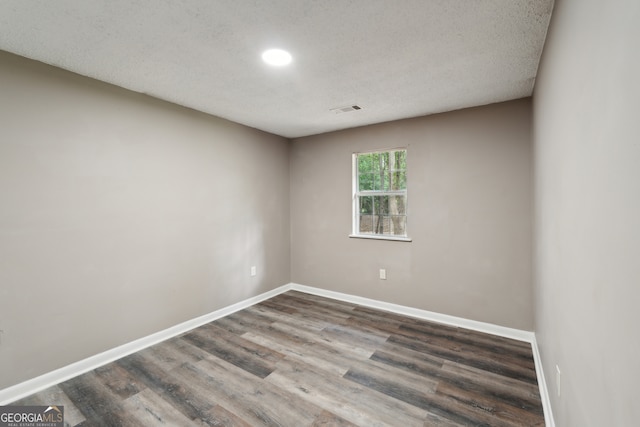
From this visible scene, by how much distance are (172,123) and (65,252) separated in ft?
4.79

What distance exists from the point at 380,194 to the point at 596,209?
110 inches

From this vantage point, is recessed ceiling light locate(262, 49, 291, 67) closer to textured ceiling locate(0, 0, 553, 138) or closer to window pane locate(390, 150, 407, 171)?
textured ceiling locate(0, 0, 553, 138)

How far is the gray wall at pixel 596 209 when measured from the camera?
61 centimetres

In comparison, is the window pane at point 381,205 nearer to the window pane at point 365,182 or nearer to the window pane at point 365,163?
the window pane at point 365,182

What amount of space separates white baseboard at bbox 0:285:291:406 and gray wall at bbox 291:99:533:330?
171 centimetres

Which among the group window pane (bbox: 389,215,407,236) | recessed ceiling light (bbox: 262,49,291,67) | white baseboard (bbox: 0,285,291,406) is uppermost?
recessed ceiling light (bbox: 262,49,291,67)

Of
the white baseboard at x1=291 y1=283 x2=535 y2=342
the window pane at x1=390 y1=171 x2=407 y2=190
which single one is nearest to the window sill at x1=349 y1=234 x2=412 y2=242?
the window pane at x1=390 y1=171 x2=407 y2=190

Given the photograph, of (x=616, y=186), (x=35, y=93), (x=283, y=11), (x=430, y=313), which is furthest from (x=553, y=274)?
(x=35, y=93)

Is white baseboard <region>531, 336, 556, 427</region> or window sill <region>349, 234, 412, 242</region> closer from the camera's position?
white baseboard <region>531, 336, 556, 427</region>

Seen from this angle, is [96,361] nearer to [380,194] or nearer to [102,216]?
[102,216]

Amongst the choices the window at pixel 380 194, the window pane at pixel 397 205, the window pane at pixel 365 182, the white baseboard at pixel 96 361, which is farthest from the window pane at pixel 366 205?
the white baseboard at pixel 96 361

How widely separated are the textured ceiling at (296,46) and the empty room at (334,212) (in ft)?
0.06

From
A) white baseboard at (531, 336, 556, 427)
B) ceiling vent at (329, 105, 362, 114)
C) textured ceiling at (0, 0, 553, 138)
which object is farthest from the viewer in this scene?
ceiling vent at (329, 105, 362, 114)

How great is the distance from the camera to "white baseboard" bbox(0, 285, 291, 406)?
6.38 ft
